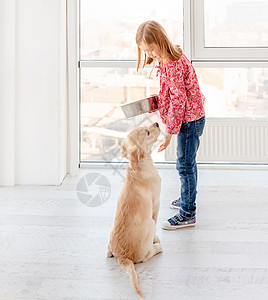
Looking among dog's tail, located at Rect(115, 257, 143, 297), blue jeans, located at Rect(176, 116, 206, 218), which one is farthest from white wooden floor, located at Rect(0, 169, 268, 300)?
blue jeans, located at Rect(176, 116, 206, 218)

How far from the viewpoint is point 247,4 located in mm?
3754

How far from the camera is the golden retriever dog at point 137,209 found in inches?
70.4

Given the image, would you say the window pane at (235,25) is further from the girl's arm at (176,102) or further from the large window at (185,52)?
the girl's arm at (176,102)

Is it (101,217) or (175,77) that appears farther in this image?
(101,217)

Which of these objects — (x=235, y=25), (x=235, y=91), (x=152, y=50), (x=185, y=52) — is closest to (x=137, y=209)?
(x=152, y=50)

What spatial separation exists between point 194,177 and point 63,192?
114cm

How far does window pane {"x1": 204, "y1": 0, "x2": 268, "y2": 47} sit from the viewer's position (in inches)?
148

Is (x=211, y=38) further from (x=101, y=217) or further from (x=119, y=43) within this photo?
(x=101, y=217)

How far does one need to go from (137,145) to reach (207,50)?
207 centimetres

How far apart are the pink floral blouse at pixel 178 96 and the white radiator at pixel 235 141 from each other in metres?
1.52

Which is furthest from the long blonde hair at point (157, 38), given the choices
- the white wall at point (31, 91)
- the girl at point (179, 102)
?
the white wall at point (31, 91)

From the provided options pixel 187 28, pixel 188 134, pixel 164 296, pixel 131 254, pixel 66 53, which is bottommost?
pixel 164 296

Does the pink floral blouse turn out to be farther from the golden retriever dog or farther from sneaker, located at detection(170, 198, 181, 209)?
sneaker, located at detection(170, 198, 181, 209)

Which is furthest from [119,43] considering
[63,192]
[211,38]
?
[63,192]
